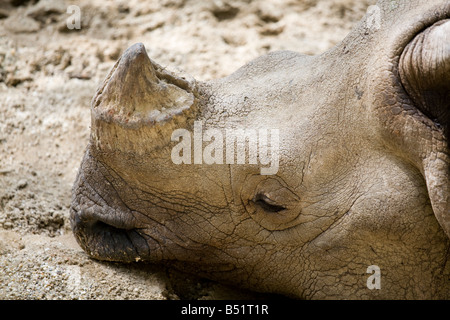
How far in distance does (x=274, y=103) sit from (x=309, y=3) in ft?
9.33

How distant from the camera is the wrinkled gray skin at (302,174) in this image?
2709 millimetres

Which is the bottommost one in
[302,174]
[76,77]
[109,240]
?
[109,240]

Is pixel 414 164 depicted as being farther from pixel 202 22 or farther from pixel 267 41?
pixel 202 22

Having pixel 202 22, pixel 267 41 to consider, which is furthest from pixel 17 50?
pixel 267 41

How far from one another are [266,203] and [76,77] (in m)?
2.48

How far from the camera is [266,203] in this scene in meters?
3.05

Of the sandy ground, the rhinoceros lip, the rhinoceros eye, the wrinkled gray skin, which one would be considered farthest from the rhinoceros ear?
the rhinoceros lip

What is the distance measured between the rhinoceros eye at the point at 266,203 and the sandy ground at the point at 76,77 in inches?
22.7

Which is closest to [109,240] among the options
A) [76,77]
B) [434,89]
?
[434,89]

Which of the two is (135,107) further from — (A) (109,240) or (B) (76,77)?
(B) (76,77)

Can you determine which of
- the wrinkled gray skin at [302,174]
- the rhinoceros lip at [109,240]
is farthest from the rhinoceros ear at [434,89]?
the rhinoceros lip at [109,240]

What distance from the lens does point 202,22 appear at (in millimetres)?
5496

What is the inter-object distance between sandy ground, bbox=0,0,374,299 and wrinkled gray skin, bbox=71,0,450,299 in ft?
0.54

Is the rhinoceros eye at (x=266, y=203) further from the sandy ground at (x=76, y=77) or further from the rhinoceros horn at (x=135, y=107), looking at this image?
the sandy ground at (x=76, y=77)
